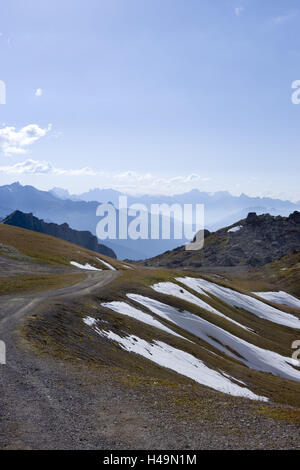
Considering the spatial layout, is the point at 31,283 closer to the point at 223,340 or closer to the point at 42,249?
the point at 223,340

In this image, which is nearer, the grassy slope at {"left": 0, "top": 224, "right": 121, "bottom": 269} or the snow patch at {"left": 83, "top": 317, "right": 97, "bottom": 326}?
the snow patch at {"left": 83, "top": 317, "right": 97, "bottom": 326}

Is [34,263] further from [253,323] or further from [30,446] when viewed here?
[30,446]

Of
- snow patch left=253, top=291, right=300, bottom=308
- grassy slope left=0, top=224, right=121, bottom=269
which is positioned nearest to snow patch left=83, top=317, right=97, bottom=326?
grassy slope left=0, top=224, right=121, bottom=269

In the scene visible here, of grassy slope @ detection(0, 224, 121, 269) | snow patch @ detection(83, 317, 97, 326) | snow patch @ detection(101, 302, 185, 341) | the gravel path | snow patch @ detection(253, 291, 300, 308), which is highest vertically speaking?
grassy slope @ detection(0, 224, 121, 269)

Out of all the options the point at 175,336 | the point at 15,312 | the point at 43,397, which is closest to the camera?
the point at 43,397

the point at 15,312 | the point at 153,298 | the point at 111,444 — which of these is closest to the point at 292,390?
the point at 153,298

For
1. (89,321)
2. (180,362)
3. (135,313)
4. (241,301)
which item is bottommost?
(241,301)

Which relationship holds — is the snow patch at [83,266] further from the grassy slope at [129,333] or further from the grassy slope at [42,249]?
the grassy slope at [129,333]

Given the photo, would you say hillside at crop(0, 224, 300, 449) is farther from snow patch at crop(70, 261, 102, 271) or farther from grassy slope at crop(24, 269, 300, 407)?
snow patch at crop(70, 261, 102, 271)

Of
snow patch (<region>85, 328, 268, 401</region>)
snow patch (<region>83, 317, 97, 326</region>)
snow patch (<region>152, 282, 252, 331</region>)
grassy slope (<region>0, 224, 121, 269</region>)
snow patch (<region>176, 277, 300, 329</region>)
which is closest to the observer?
snow patch (<region>85, 328, 268, 401</region>)

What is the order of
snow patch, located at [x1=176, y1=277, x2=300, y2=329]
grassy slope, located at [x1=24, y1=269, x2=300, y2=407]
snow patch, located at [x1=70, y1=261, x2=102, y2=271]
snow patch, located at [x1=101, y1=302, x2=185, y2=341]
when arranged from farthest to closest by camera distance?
snow patch, located at [x1=70, y1=261, x2=102, y2=271] < snow patch, located at [x1=176, y1=277, x2=300, y2=329] < snow patch, located at [x1=101, y1=302, x2=185, y2=341] < grassy slope, located at [x1=24, y1=269, x2=300, y2=407]

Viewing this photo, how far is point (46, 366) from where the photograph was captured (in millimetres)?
19859

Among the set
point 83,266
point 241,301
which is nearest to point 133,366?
point 83,266
